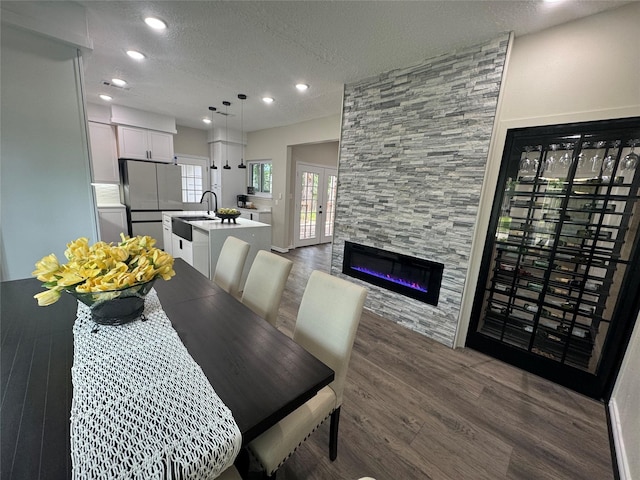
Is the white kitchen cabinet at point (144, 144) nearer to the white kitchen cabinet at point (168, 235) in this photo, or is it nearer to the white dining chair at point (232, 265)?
A: the white kitchen cabinet at point (168, 235)

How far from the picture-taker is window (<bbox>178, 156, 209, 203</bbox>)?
5961mm

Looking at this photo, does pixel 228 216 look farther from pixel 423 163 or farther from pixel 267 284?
pixel 423 163

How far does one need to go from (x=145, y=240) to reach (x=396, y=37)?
7.80 ft

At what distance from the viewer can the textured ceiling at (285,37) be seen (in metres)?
1.80

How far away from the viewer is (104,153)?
15.4 feet

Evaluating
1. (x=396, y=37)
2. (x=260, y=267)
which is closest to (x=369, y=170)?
(x=396, y=37)

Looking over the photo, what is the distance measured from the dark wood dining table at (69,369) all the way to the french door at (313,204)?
453 cm

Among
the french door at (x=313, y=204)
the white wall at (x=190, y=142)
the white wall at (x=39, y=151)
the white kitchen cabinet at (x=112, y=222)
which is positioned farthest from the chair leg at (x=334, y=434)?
the white wall at (x=190, y=142)

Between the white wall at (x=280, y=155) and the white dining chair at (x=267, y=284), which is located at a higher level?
the white wall at (x=280, y=155)

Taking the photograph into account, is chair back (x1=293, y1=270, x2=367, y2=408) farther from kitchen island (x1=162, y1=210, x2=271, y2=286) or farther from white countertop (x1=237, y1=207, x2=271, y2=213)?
white countertop (x1=237, y1=207, x2=271, y2=213)

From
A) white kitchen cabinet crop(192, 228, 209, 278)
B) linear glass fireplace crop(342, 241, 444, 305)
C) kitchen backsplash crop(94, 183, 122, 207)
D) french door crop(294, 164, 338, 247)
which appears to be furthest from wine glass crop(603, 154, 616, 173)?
kitchen backsplash crop(94, 183, 122, 207)

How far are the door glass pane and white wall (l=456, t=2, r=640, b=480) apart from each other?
Answer: 163 inches

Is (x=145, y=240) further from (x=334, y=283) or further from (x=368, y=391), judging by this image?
(x=368, y=391)

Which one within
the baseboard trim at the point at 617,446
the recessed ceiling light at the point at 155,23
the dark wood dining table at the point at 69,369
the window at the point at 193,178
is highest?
the recessed ceiling light at the point at 155,23
